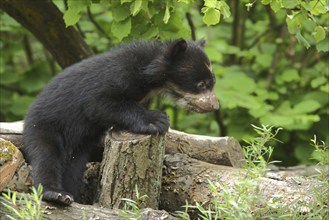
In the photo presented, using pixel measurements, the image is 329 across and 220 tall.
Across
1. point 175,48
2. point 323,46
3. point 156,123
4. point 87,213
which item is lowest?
point 87,213

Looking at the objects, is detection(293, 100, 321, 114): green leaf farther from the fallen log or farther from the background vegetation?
the fallen log

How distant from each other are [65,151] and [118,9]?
153 centimetres

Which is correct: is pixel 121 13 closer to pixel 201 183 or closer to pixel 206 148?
pixel 206 148

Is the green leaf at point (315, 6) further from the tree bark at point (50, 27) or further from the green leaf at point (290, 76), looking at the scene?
the green leaf at point (290, 76)

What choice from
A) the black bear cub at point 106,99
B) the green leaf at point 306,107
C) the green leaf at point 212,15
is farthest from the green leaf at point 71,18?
the green leaf at point 306,107

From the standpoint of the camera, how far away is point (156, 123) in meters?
5.72

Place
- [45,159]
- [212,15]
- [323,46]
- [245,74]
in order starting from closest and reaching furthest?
[212,15] < [45,159] < [323,46] < [245,74]

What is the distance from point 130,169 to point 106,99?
2.39 ft

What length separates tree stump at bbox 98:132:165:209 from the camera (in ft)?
17.9

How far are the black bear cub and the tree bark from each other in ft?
5.71

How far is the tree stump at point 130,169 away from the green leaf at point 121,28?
1.33 metres

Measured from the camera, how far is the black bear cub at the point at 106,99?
579 centimetres

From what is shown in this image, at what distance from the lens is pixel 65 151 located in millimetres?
5945

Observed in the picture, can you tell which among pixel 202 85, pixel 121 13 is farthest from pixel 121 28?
pixel 202 85
